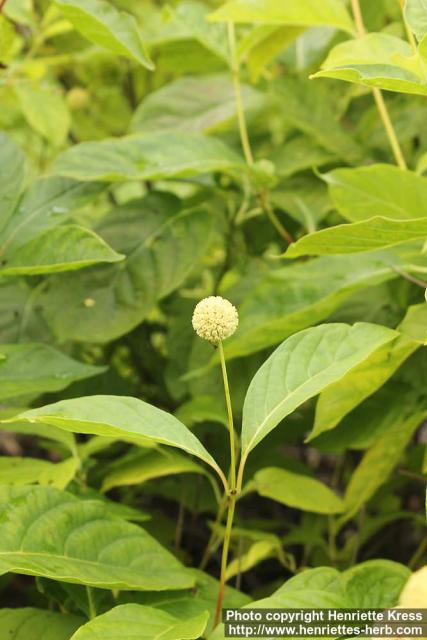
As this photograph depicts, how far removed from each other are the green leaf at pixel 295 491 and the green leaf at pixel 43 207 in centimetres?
44

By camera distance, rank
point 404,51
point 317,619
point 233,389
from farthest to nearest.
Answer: point 233,389 < point 404,51 < point 317,619

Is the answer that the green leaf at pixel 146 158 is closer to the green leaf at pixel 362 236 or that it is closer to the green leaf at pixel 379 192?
the green leaf at pixel 379 192

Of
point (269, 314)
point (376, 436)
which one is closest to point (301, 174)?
point (269, 314)

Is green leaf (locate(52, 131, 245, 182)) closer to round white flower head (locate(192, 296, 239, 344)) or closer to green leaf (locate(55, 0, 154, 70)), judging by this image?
green leaf (locate(55, 0, 154, 70))

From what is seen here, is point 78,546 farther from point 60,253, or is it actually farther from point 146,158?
point 146,158

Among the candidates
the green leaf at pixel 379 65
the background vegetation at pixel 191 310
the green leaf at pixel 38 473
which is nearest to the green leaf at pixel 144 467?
the background vegetation at pixel 191 310

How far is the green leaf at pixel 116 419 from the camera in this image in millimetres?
691

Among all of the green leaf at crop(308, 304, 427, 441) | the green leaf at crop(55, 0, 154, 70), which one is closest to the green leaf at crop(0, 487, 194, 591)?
the green leaf at crop(308, 304, 427, 441)

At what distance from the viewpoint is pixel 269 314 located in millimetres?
1101

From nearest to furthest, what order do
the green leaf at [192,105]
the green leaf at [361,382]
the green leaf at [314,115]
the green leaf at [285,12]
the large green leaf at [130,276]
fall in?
the green leaf at [361,382] → the green leaf at [285,12] → the large green leaf at [130,276] → the green leaf at [314,115] → the green leaf at [192,105]

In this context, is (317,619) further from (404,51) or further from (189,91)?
(189,91)

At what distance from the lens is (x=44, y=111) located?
144 centimetres

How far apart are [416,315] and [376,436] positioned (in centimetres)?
23

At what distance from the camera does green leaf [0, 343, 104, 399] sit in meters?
0.95
